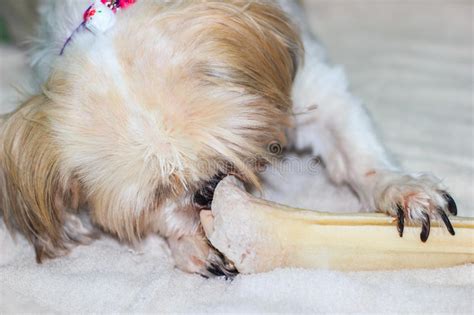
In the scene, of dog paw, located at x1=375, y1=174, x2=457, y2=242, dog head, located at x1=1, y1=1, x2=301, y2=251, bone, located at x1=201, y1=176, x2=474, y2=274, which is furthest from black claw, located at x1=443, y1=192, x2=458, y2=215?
dog head, located at x1=1, y1=1, x2=301, y2=251

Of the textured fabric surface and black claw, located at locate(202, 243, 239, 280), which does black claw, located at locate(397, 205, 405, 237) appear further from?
black claw, located at locate(202, 243, 239, 280)

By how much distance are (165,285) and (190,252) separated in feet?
0.60

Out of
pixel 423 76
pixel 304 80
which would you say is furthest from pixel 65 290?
pixel 423 76

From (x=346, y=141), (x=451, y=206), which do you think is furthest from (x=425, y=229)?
(x=346, y=141)

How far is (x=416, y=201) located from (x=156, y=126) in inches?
31.3

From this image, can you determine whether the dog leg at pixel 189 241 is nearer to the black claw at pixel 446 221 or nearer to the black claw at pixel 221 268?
the black claw at pixel 221 268

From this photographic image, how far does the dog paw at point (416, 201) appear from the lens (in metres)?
1.98

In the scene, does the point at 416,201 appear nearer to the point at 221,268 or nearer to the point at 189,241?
the point at 221,268


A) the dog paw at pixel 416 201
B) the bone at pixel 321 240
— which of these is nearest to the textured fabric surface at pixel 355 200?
the bone at pixel 321 240

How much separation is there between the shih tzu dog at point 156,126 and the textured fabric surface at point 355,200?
0.38 feet

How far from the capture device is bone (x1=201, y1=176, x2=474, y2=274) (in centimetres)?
190

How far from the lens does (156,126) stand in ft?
6.36

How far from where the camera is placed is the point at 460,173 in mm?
2572

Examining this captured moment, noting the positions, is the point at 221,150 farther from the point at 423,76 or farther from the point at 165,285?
the point at 423,76
